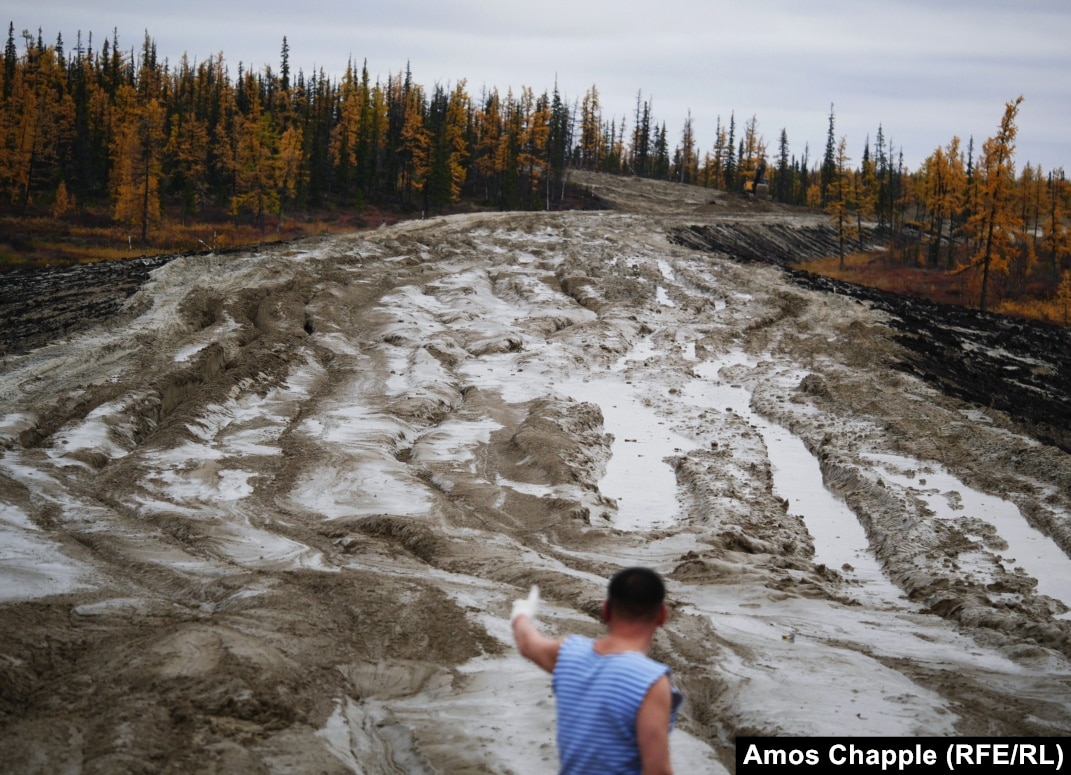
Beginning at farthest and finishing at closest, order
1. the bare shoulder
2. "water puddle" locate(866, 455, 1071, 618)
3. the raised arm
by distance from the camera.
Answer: "water puddle" locate(866, 455, 1071, 618) → the raised arm → the bare shoulder

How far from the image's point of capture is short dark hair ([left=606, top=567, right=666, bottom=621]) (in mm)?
3088

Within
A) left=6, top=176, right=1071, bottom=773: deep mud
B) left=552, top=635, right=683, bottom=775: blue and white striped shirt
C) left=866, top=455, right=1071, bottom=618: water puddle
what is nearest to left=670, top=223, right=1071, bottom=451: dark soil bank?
left=6, top=176, right=1071, bottom=773: deep mud

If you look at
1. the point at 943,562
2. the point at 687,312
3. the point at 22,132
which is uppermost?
the point at 22,132

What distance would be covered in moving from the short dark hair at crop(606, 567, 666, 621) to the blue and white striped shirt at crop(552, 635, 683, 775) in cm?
14

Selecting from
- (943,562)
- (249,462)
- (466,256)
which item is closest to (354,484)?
(249,462)

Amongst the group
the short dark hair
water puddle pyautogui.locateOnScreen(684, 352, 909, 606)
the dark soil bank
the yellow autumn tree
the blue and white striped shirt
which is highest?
the yellow autumn tree

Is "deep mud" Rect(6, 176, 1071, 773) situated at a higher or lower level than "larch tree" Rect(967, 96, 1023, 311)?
lower

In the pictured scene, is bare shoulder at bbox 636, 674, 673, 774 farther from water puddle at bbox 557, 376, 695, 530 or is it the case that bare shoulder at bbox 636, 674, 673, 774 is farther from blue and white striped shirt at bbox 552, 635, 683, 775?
water puddle at bbox 557, 376, 695, 530

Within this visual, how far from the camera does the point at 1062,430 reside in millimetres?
18906

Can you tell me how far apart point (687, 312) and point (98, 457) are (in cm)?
2021

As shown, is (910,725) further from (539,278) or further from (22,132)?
(22,132)

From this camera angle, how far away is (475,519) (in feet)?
39.0

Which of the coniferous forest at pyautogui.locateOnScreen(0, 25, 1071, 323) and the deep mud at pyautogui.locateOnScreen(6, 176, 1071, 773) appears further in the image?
the coniferous forest at pyautogui.locateOnScreen(0, 25, 1071, 323)

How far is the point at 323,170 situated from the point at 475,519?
80023 mm
